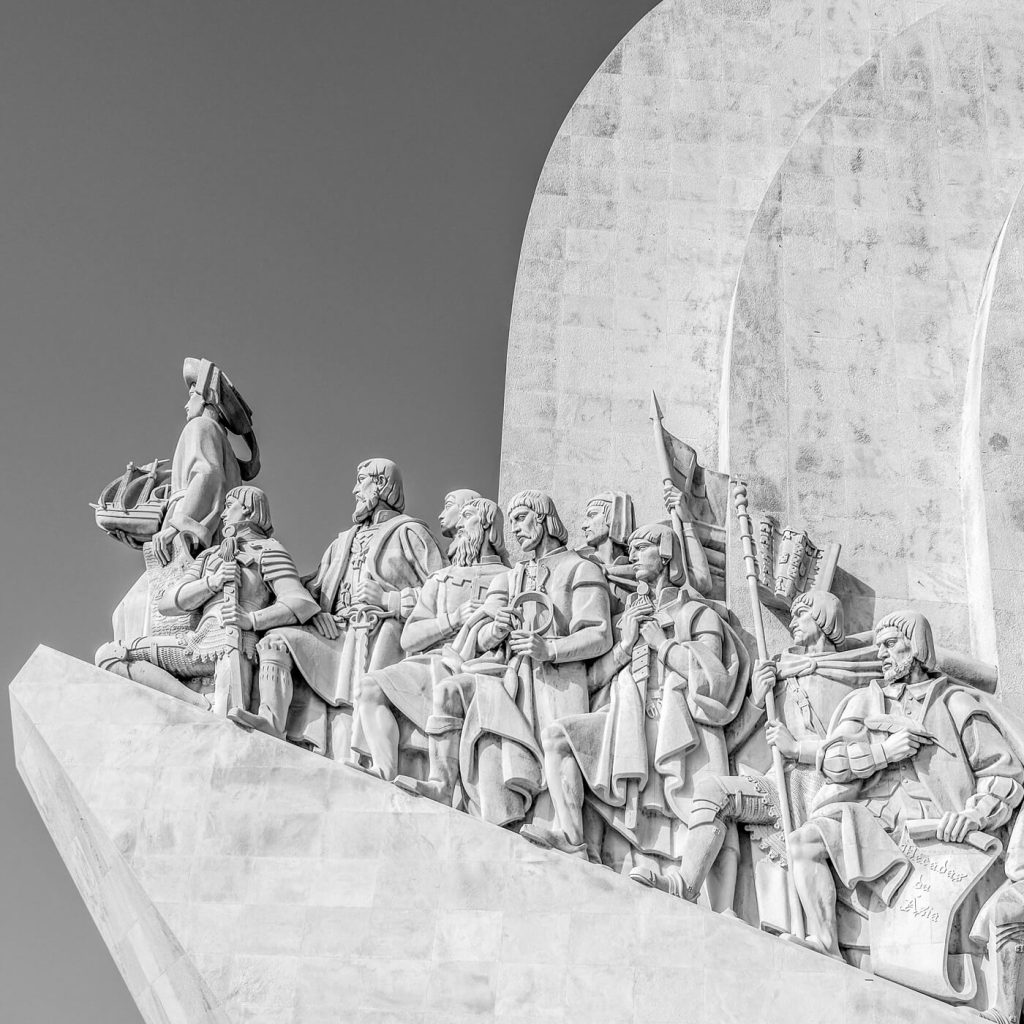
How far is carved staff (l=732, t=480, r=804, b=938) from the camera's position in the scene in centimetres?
840

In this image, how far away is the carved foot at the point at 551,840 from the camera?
327 inches

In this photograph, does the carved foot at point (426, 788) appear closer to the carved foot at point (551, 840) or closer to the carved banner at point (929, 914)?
the carved foot at point (551, 840)

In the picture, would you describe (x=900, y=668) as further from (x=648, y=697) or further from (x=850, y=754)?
(x=648, y=697)

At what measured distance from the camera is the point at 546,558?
9.62 metres

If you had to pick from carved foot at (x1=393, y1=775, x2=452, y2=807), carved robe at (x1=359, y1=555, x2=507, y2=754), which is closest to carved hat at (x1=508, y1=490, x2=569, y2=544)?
carved robe at (x1=359, y1=555, x2=507, y2=754)

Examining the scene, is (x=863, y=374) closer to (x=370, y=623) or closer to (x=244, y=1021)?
(x=370, y=623)

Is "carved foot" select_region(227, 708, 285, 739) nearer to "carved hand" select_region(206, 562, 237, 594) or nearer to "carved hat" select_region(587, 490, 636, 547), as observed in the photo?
"carved hand" select_region(206, 562, 237, 594)

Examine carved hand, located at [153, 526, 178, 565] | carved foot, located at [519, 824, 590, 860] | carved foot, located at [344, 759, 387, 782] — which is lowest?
carved foot, located at [519, 824, 590, 860]

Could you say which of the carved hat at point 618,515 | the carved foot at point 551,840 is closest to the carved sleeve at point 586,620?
the carved hat at point 618,515

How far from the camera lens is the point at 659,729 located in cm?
887

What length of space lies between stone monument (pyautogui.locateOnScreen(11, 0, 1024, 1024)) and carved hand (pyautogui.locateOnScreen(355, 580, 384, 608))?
3cm

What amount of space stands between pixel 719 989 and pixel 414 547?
10.5ft

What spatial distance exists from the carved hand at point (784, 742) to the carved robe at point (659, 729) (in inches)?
9.1

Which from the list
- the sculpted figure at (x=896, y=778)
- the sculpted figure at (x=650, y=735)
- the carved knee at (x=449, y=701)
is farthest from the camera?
the carved knee at (x=449, y=701)
